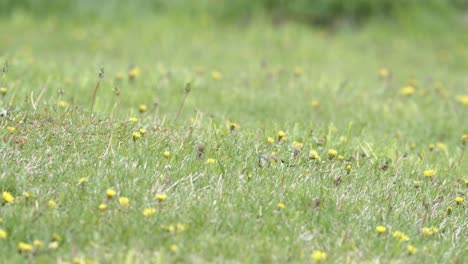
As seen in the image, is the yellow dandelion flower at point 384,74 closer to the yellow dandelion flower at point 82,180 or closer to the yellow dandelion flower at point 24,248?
the yellow dandelion flower at point 82,180

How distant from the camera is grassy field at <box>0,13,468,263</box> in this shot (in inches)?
143

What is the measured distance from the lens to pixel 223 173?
4.38 m

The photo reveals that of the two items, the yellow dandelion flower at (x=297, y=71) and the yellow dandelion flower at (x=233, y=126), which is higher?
the yellow dandelion flower at (x=233, y=126)

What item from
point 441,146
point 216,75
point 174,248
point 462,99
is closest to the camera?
point 174,248

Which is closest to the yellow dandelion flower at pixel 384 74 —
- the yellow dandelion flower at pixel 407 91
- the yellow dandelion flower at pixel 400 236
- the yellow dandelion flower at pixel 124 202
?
the yellow dandelion flower at pixel 407 91

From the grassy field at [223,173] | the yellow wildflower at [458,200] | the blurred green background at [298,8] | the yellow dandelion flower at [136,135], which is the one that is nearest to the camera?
the grassy field at [223,173]

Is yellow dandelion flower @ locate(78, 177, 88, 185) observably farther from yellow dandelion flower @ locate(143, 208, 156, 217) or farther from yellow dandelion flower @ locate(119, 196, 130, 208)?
yellow dandelion flower @ locate(143, 208, 156, 217)

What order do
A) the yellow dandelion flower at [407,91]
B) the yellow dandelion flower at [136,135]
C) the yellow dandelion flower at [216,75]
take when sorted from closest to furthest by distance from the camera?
the yellow dandelion flower at [136,135]
the yellow dandelion flower at [407,91]
the yellow dandelion flower at [216,75]

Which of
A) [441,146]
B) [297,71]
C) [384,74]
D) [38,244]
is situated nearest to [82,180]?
[38,244]

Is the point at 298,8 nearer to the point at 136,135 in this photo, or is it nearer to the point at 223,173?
the point at 136,135

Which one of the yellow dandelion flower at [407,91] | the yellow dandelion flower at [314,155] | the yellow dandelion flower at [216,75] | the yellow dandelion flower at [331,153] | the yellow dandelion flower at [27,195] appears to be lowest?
the yellow dandelion flower at [407,91]

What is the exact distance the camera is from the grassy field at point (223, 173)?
3623 millimetres

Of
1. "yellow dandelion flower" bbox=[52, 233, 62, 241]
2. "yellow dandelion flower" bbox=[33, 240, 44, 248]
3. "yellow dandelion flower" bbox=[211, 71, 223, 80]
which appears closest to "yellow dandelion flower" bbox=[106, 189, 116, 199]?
"yellow dandelion flower" bbox=[52, 233, 62, 241]

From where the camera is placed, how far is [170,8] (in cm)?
1183
